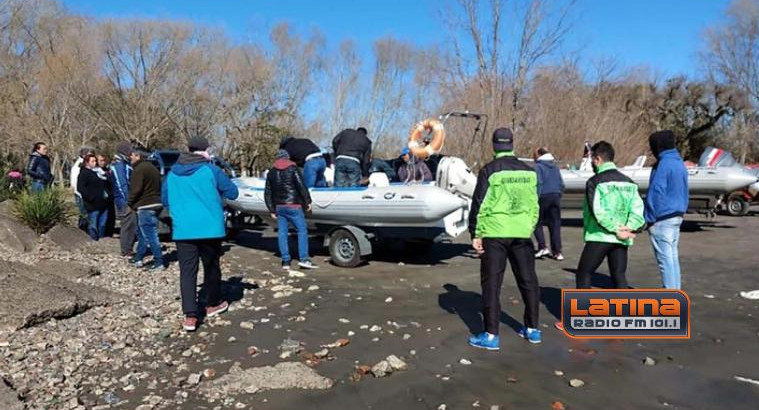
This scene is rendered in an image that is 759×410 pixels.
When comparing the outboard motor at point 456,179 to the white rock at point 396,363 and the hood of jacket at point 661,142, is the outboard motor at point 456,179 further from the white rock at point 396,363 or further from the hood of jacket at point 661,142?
the white rock at point 396,363

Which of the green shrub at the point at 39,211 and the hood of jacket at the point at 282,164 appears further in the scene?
the green shrub at the point at 39,211

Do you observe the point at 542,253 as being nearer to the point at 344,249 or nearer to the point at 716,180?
the point at 344,249

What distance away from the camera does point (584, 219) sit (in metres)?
5.71

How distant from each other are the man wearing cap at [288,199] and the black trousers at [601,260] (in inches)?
162

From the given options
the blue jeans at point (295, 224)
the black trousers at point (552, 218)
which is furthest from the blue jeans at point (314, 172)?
the black trousers at point (552, 218)

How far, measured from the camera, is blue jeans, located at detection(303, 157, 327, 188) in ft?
32.7

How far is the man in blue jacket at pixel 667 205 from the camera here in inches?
227

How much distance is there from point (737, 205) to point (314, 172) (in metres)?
13.4

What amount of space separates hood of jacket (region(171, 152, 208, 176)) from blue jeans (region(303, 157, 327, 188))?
4.12 m

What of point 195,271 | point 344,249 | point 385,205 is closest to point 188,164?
point 195,271

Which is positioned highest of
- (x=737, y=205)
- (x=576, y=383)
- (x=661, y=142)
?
(x=661, y=142)

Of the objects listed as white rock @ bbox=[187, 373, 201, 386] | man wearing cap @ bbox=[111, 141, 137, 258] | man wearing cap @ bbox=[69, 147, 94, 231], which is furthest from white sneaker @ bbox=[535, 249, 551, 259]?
man wearing cap @ bbox=[69, 147, 94, 231]

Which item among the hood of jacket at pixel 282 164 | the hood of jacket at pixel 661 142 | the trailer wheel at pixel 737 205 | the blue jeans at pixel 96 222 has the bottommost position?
the trailer wheel at pixel 737 205

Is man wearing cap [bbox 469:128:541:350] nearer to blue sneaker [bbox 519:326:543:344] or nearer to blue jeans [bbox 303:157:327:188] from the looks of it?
blue sneaker [bbox 519:326:543:344]
